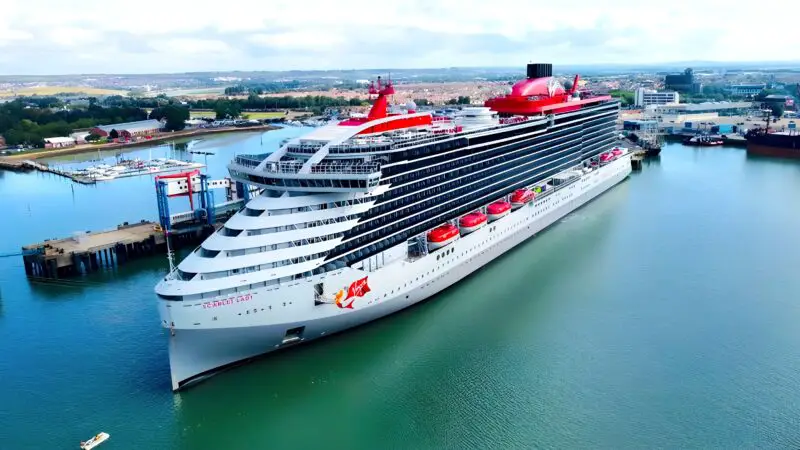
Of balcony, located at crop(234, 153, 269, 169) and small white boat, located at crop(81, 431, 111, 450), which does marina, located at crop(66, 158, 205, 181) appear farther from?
small white boat, located at crop(81, 431, 111, 450)

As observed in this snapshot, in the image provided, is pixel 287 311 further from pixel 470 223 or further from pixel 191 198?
pixel 191 198

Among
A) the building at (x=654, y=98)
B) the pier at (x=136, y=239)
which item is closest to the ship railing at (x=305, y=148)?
the pier at (x=136, y=239)

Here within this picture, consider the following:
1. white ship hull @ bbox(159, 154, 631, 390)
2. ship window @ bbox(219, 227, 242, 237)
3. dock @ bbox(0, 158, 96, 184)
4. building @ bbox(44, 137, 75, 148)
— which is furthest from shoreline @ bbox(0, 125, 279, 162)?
white ship hull @ bbox(159, 154, 631, 390)

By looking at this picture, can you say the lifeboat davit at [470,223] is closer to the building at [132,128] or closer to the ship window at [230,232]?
the ship window at [230,232]

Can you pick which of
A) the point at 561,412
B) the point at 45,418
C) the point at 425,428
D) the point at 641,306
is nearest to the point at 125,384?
the point at 45,418

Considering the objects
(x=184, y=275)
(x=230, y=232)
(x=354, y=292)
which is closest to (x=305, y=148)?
(x=230, y=232)

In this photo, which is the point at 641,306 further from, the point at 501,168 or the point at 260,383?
the point at 260,383
